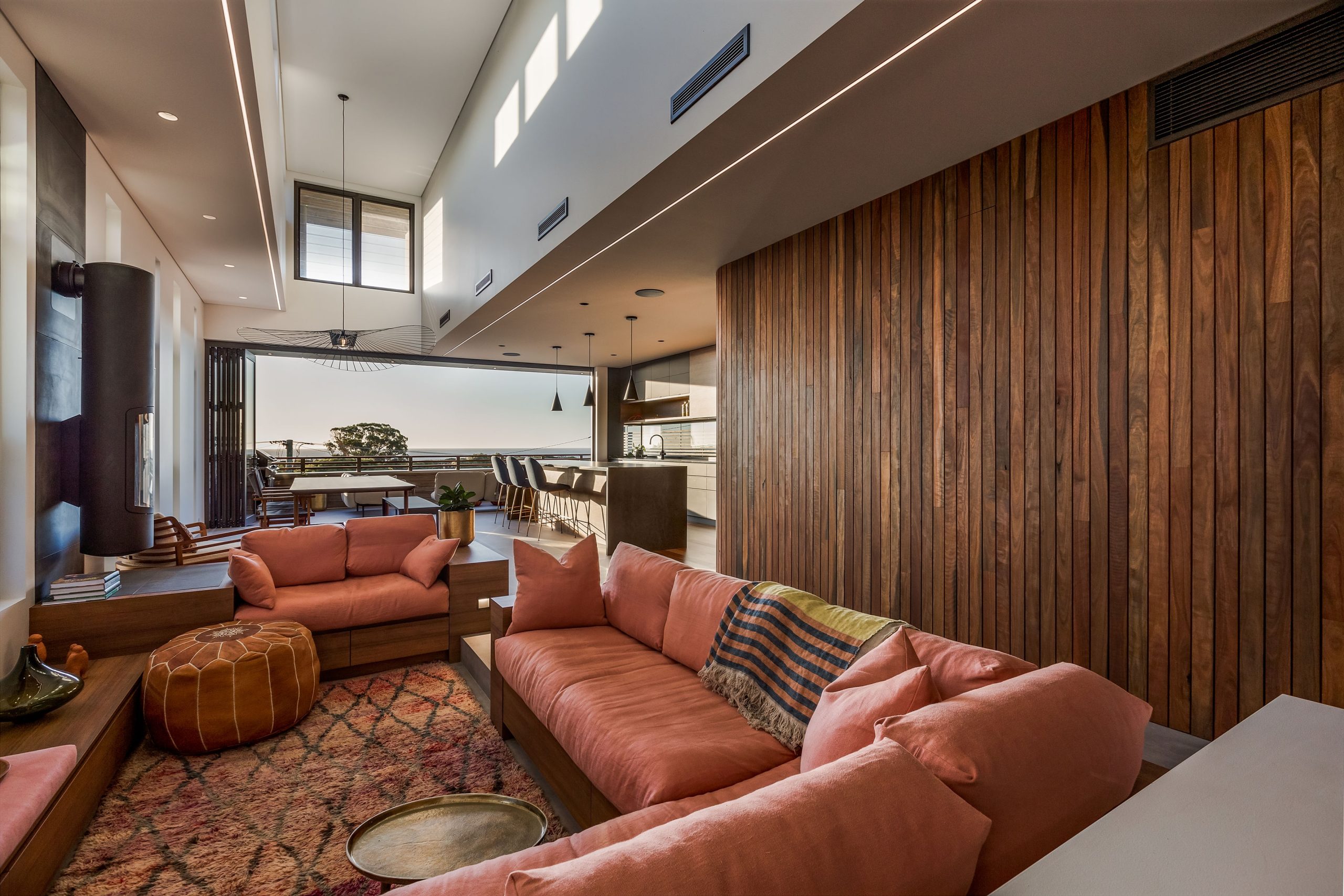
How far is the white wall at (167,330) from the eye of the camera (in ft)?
12.4

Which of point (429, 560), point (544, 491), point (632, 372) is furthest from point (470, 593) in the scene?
point (632, 372)

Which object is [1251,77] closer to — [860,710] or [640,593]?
[860,710]

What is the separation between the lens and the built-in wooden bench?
5.53 feet

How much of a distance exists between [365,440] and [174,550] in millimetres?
6092

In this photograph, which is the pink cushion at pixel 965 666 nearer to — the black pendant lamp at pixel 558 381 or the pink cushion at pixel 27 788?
the pink cushion at pixel 27 788

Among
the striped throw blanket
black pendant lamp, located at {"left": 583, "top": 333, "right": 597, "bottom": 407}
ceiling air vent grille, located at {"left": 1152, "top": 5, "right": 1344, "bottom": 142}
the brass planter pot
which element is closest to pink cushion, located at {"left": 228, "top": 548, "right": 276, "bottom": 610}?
the brass planter pot

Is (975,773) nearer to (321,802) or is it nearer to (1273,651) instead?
(1273,651)

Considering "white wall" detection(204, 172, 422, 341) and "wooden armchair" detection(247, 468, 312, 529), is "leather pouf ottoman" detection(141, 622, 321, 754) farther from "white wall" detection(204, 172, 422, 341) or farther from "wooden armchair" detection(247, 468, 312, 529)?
"white wall" detection(204, 172, 422, 341)

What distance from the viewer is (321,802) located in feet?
7.45

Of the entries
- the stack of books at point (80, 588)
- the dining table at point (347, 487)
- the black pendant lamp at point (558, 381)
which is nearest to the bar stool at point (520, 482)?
the black pendant lamp at point (558, 381)

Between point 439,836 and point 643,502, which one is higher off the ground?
point 643,502

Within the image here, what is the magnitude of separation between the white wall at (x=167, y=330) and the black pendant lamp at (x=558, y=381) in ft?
13.7

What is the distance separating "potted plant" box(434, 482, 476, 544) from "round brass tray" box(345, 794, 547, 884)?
112 inches

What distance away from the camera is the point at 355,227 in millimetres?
9109
